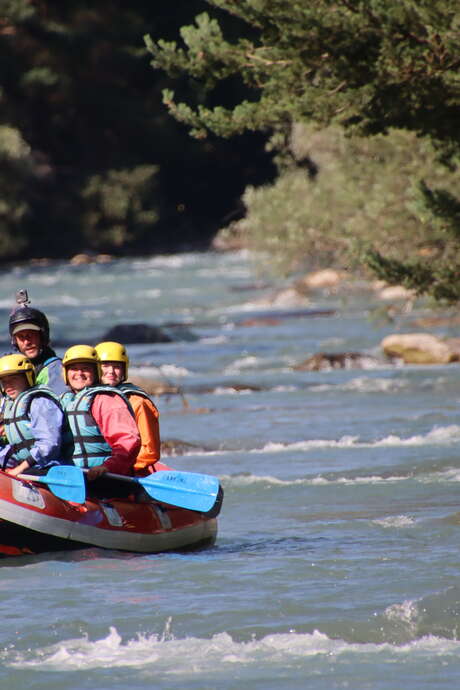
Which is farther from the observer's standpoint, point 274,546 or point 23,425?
point 274,546

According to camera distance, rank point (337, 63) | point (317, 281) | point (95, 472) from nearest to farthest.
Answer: point (95, 472), point (337, 63), point (317, 281)

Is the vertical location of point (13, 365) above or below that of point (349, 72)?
below

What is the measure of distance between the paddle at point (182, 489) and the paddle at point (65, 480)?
0.43 m

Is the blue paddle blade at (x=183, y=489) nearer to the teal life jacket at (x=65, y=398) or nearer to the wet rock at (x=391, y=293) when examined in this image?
the teal life jacket at (x=65, y=398)

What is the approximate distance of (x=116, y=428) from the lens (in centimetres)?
962

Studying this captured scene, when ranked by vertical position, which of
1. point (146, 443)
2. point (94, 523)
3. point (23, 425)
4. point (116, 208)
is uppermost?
point (116, 208)

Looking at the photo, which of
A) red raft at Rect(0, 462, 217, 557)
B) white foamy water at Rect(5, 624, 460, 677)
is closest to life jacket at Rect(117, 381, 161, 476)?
red raft at Rect(0, 462, 217, 557)

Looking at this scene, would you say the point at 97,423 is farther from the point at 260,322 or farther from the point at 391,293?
the point at 391,293

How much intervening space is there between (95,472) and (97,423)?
1.17ft

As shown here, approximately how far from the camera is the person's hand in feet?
31.1

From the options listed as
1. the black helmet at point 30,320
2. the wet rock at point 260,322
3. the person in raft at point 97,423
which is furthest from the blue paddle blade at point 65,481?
the wet rock at point 260,322

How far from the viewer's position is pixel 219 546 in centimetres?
1030

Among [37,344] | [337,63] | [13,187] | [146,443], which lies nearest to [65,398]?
[37,344]

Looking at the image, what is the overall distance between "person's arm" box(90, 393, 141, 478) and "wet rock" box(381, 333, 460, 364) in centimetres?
1349
